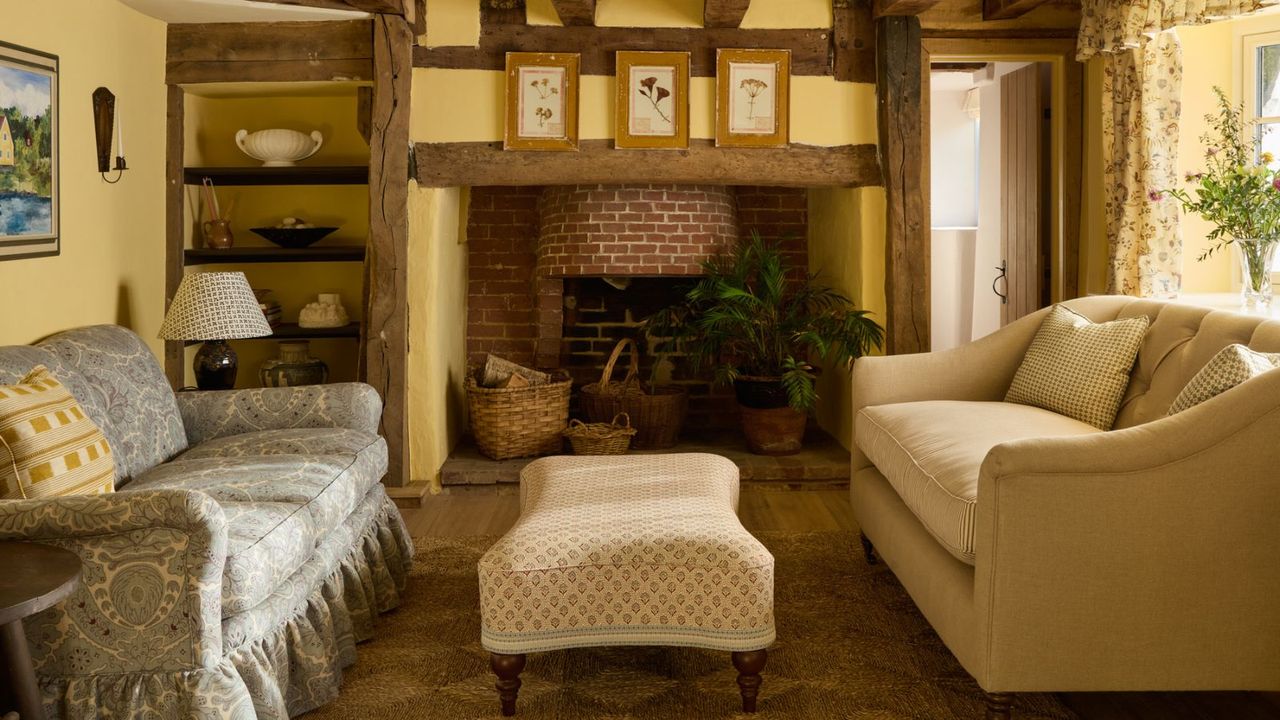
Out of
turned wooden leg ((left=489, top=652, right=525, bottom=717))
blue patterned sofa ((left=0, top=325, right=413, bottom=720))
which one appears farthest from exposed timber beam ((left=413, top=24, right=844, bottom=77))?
turned wooden leg ((left=489, top=652, right=525, bottom=717))

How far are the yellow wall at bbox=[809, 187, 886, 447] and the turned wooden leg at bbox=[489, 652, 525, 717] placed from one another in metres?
2.79

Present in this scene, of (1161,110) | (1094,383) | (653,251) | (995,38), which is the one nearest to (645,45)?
(653,251)

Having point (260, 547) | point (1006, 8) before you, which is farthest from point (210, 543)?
point (1006, 8)

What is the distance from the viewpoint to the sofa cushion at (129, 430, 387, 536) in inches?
111

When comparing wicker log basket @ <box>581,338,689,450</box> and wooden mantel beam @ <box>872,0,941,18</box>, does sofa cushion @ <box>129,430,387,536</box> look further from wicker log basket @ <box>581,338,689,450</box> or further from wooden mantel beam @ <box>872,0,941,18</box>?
wooden mantel beam @ <box>872,0,941,18</box>

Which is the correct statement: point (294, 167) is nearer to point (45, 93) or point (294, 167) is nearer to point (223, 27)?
point (223, 27)

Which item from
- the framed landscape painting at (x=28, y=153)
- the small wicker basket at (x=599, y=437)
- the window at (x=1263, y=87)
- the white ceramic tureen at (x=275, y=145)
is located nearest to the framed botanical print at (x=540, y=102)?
the white ceramic tureen at (x=275, y=145)

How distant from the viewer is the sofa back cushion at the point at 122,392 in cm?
306

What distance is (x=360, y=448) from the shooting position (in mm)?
3400

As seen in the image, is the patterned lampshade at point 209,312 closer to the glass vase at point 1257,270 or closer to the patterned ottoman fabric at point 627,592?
the patterned ottoman fabric at point 627,592

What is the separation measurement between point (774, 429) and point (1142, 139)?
1.93 m

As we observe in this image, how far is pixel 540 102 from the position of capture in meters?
4.72

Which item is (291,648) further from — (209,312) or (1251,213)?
(1251,213)

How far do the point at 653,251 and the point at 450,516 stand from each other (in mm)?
1608
